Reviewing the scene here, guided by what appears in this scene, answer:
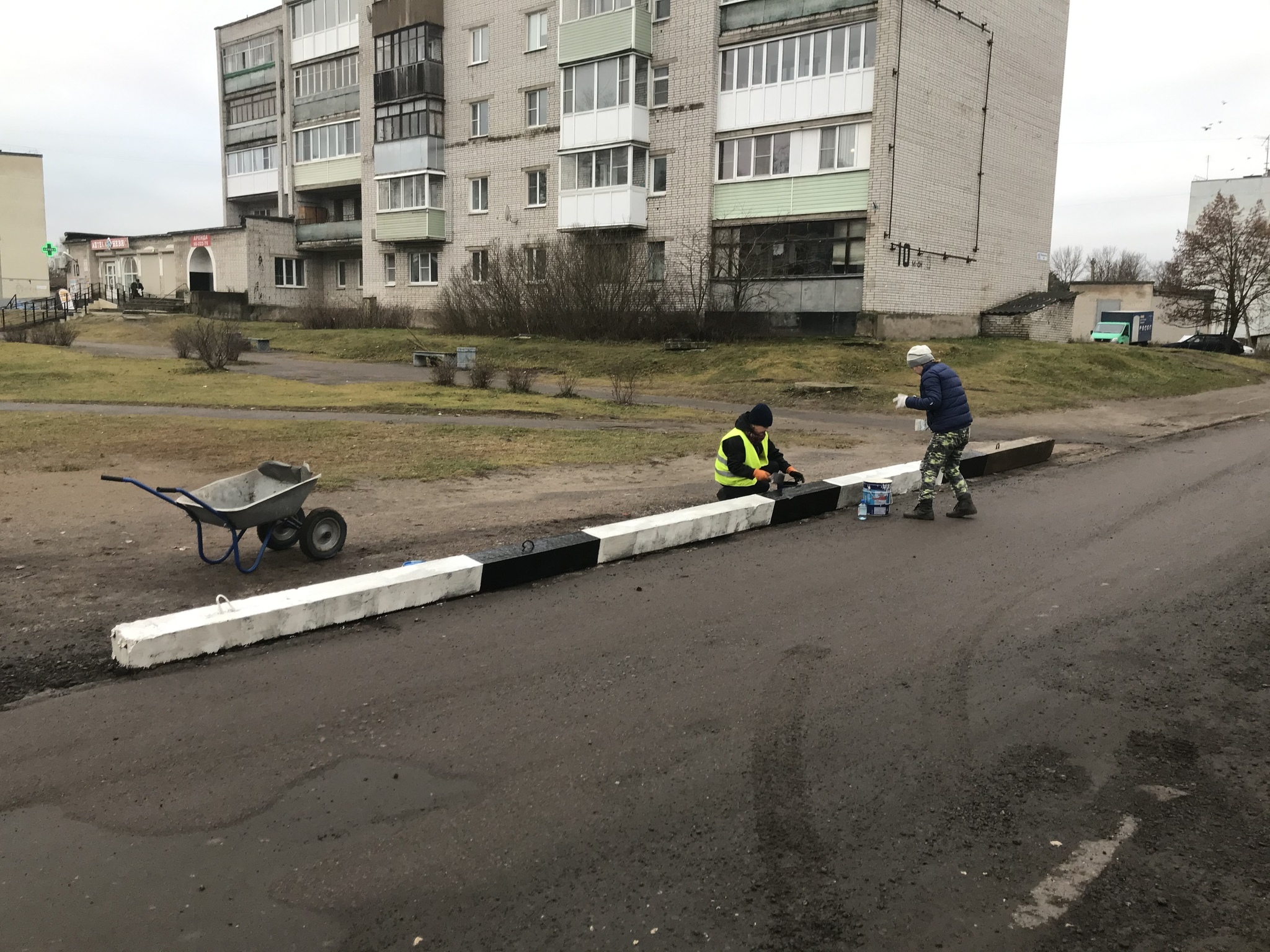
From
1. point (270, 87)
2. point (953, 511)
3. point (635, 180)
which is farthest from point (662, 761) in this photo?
point (270, 87)

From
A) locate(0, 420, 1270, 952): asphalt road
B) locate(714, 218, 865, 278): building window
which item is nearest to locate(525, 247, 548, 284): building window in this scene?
locate(714, 218, 865, 278): building window

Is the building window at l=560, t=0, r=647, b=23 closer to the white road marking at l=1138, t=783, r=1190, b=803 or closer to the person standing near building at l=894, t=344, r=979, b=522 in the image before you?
the person standing near building at l=894, t=344, r=979, b=522

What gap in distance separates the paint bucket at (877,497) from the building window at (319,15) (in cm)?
4639

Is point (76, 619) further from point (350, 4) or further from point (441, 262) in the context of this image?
point (350, 4)

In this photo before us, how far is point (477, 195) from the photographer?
42.2 metres

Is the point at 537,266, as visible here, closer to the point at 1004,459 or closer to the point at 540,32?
the point at 540,32

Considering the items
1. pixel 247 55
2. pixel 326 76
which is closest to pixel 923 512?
pixel 326 76

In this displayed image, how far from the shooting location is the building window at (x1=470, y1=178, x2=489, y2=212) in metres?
41.8

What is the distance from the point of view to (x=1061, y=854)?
345cm

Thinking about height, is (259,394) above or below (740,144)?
below

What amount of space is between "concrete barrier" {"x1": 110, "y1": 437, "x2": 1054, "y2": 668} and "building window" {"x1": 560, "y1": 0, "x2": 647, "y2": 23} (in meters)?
30.4

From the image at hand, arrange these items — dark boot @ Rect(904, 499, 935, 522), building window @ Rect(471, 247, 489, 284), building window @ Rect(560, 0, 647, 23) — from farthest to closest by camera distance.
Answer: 1. building window @ Rect(471, 247, 489, 284)
2. building window @ Rect(560, 0, 647, 23)
3. dark boot @ Rect(904, 499, 935, 522)

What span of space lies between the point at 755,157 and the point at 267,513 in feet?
97.0

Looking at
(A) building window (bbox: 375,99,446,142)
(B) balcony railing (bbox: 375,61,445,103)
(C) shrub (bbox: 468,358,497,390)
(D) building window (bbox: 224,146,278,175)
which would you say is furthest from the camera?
(D) building window (bbox: 224,146,278,175)
